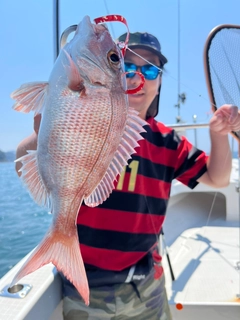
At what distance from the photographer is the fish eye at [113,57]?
0.93 metres

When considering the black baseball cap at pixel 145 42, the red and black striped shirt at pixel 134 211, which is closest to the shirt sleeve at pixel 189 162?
the red and black striped shirt at pixel 134 211

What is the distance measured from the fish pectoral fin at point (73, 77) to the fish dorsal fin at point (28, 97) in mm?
85

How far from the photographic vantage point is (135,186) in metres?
1.65

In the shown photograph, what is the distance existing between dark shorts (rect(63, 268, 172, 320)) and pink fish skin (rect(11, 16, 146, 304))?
0.73m

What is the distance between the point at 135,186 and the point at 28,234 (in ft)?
2.08

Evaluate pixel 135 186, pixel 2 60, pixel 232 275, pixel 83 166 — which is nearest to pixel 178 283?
pixel 232 275

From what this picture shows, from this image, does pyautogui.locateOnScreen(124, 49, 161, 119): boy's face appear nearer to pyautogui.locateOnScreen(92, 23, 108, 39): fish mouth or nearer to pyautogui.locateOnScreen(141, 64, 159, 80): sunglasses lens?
pyautogui.locateOnScreen(141, 64, 159, 80): sunglasses lens

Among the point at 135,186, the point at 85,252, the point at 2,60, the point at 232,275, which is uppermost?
the point at 2,60

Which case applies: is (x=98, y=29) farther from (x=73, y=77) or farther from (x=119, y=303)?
(x=119, y=303)

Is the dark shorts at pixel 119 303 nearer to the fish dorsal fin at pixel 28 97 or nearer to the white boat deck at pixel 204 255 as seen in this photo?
the white boat deck at pixel 204 255

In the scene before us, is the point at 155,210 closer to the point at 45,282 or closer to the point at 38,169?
the point at 45,282

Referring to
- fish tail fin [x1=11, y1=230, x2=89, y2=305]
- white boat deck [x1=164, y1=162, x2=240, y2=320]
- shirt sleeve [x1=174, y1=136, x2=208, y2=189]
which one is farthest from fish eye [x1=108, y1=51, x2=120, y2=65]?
white boat deck [x1=164, y1=162, x2=240, y2=320]

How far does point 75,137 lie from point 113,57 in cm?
31

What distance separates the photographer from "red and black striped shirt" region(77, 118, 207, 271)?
1.53 metres
